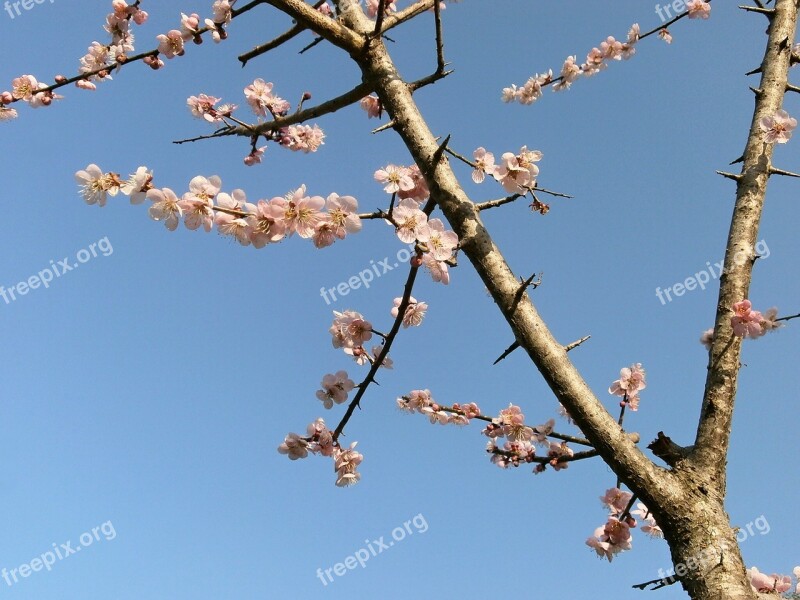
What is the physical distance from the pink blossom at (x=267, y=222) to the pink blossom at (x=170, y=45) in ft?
5.62

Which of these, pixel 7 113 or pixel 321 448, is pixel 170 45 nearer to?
pixel 7 113

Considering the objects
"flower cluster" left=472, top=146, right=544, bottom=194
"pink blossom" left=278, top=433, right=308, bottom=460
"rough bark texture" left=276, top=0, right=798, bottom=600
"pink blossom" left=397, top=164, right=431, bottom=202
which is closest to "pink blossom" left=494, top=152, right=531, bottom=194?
"flower cluster" left=472, top=146, right=544, bottom=194

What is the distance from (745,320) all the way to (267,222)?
225cm

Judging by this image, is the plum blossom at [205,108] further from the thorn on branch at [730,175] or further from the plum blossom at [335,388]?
the thorn on branch at [730,175]

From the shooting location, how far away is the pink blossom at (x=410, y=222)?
232 cm

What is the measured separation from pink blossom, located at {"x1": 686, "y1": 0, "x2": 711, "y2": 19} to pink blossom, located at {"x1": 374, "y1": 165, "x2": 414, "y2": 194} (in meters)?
4.58

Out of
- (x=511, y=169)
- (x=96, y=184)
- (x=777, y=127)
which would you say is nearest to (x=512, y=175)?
(x=511, y=169)

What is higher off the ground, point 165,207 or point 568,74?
point 568,74

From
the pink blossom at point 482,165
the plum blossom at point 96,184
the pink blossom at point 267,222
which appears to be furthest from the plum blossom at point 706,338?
the plum blossom at point 96,184

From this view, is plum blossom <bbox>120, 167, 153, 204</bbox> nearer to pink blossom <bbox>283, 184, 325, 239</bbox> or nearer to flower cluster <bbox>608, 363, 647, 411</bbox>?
pink blossom <bbox>283, 184, 325, 239</bbox>

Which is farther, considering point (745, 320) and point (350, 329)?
point (350, 329)

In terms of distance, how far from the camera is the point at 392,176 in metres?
2.69

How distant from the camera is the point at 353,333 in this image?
125 inches

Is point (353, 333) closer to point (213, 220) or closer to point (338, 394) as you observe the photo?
point (338, 394)
